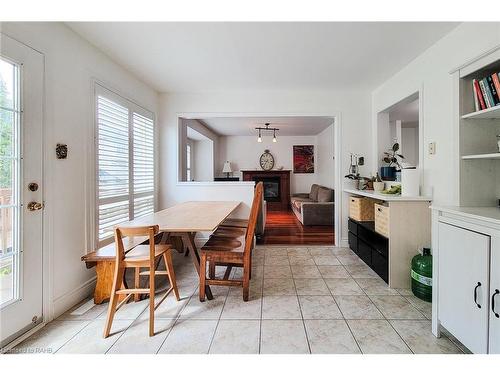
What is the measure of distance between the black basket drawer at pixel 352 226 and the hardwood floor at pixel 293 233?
50 cm

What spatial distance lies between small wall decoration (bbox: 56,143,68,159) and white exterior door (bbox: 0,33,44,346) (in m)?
0.16

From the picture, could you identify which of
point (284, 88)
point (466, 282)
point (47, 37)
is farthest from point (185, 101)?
point (466, 282)

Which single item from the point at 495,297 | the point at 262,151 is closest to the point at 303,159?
the point at 262,151

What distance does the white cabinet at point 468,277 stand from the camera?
4.03ft

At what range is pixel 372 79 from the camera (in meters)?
3.21

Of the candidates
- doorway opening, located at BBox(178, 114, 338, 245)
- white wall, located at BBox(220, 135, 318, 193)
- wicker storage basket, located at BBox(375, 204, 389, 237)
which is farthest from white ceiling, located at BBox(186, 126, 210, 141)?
wicker storage basket, located at BBox(375, 204, 389, 237)

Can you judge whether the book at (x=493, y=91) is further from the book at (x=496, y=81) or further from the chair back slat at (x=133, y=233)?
the chair back slat at (x=133, y=233)

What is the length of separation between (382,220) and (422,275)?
0.63 meters

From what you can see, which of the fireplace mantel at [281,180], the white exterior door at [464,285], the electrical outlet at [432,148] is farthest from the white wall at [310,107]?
the fireplace mantel at [281,180]

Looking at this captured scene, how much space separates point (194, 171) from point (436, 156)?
6.19 metres

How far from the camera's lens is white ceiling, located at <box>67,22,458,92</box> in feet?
6.75

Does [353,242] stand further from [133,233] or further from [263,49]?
[133,233]
